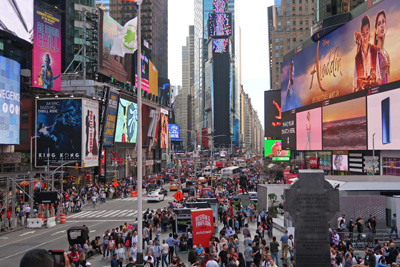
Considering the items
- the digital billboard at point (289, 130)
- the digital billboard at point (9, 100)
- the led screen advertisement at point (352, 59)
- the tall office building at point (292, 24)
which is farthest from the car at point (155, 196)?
the tall office building at point (292, 24)

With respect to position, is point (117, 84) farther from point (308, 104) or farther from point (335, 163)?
point (335, 163)

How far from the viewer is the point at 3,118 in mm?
41812

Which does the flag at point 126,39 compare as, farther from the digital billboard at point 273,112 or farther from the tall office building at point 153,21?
the tall office building at point 153,21

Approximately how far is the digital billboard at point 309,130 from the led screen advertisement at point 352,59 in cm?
217

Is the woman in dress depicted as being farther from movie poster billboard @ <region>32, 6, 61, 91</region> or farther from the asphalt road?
movie poster billboard @ <region>32, 6, 61, 91</region>

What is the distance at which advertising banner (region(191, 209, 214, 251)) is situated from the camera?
72.7ft

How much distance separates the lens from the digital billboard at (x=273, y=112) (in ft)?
342

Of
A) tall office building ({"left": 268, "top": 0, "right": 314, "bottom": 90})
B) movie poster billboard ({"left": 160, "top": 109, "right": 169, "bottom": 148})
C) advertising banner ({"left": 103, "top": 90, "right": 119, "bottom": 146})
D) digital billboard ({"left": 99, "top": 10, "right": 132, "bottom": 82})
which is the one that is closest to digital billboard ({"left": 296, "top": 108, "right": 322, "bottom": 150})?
advertising banner ({"left": 103, "top": 90, "right": 119, "bottom": 146})

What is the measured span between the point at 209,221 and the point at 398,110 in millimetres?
30092

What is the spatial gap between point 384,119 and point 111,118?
40.0m

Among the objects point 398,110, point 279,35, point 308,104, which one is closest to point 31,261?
point 398,110

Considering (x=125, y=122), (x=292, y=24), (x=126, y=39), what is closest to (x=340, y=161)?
(x=125, y=122)

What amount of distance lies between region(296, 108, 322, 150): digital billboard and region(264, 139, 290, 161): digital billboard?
26.5 metres

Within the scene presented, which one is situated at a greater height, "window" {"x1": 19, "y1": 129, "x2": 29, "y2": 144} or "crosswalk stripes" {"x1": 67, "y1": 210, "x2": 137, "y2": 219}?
"window" {"x1": 19, "y1": 129, "x2": 29, "y2": 144}
